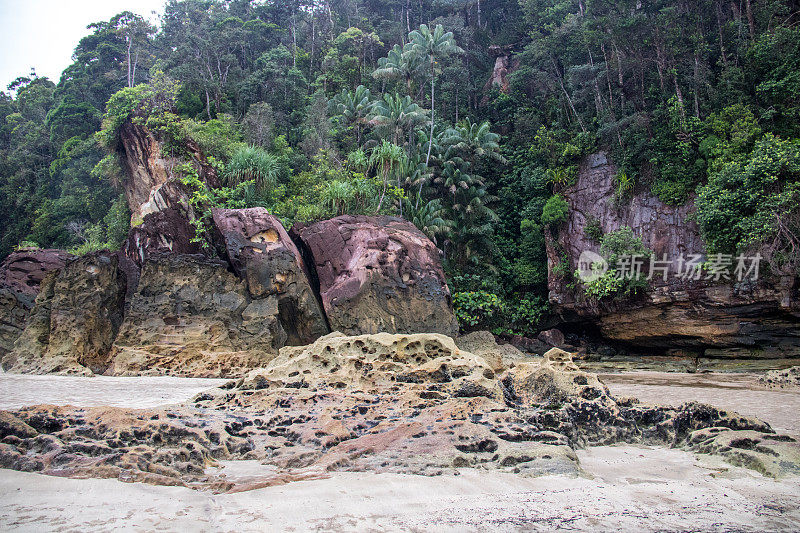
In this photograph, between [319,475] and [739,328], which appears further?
[739,328]

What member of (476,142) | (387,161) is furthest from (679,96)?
(387,161)

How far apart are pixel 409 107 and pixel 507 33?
12197 mm

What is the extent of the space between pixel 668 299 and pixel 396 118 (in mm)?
13775

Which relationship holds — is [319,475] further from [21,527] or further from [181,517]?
[21,527]

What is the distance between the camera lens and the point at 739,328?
15227mm

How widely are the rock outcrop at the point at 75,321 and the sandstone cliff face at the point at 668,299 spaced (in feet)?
52.2

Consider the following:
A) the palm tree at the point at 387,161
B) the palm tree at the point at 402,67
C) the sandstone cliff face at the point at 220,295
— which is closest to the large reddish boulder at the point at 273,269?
the sandstone cliff face at the point at 220,295

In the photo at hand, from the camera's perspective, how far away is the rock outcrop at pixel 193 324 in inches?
404

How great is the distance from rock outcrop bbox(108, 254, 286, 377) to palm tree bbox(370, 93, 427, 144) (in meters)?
12.3

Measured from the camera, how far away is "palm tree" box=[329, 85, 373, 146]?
23797 millimetres

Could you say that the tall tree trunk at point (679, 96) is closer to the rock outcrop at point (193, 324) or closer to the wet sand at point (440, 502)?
the rock outcrop at point (193, 324)

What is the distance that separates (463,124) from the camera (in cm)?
2416

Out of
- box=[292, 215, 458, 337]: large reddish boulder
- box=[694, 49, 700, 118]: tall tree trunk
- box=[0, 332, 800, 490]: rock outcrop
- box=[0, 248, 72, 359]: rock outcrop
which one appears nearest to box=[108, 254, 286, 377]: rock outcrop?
box=[292, 215, 458, 337]: large reddish boulder

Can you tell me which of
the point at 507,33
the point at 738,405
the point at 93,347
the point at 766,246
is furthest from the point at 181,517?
the point at 507,33
